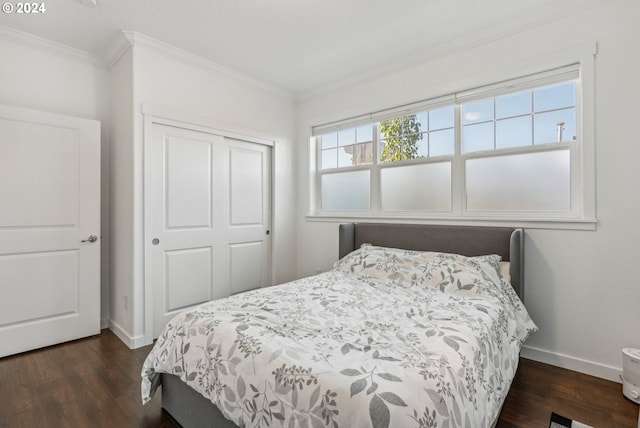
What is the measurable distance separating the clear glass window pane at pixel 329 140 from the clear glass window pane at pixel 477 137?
1.55 meters

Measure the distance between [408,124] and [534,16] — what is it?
1255 millimetres

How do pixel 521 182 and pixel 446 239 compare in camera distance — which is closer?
pixel 521 182

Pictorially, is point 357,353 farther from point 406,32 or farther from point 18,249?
point 18,249

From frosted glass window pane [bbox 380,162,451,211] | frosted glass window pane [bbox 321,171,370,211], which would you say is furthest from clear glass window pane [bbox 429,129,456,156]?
frosted glass window pane [bbox 321,171,370,211]

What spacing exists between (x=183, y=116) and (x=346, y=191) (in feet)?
6.36

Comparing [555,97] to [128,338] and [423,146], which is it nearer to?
[423,146]

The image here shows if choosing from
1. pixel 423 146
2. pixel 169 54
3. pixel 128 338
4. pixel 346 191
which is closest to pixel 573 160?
pixel 423 146

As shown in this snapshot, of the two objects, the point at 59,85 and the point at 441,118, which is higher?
the point at 59,85

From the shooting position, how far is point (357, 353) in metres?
1.23

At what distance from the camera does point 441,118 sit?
→ 2930mm

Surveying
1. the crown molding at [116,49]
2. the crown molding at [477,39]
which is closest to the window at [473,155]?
the crown molding at [477,39]

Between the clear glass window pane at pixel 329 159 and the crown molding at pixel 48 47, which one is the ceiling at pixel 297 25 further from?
the clear glass window pane at pixel 329 159

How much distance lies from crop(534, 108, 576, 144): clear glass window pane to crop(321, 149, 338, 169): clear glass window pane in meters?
2.08

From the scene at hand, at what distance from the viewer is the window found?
7.60 feet
